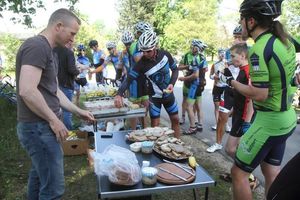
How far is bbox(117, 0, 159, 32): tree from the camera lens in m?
50.7

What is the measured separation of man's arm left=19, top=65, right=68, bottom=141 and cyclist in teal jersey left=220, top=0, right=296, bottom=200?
5.49 feet

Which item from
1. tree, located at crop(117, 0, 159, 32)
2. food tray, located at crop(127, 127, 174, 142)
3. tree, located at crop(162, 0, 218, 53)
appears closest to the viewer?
food tray, located at crop(127, 127, 174, 142)

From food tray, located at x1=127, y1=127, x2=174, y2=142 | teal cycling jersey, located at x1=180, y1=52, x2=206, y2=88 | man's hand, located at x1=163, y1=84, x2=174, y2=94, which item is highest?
teal cycling jersey, located at x1=180, y1=52, x2=206, y2=88

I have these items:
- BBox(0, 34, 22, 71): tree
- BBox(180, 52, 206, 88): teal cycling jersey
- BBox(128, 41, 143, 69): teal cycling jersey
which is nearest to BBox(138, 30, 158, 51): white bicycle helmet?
BBox(128, 41, 143, 69): teal cycling jersey

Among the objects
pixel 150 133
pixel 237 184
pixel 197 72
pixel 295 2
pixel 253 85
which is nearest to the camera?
pixel 253 85

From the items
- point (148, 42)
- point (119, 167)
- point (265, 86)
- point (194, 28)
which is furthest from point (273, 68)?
point (194, 28)

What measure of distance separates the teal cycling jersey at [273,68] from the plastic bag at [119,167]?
3.96ft

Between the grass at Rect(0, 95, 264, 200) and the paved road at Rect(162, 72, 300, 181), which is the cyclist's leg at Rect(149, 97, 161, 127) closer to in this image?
the grass at Rect(0, 95, 264, 200)

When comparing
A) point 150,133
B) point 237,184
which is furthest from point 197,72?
point 237,184

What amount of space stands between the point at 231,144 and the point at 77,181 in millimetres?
2267

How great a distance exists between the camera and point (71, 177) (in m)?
5.07

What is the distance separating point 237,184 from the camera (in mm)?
3088

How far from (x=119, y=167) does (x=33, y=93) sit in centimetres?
90

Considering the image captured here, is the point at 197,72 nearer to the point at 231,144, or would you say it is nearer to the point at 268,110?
the point at 231,144
